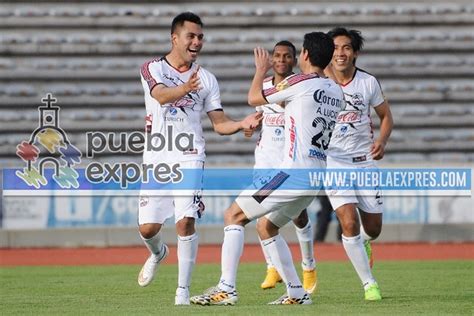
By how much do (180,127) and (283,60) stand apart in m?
2.25

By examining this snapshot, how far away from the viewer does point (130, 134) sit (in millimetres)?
24422

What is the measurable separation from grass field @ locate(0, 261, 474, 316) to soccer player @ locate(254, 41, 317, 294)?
0.90 ft

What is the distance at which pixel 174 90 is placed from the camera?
9398 mm

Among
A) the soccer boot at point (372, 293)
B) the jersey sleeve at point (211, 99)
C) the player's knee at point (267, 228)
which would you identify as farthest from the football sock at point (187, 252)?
the soccer boot at point (372, 293)

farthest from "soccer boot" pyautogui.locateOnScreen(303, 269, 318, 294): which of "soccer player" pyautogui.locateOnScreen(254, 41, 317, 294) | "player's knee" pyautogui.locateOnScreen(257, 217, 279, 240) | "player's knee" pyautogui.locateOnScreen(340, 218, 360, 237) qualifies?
"player's knee" pyautogui.locateOnScreen(257, 217, 279, 240)

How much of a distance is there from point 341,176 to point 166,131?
1834mm

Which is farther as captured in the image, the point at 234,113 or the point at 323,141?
the point at 234,113

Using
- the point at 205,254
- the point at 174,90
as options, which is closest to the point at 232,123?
the point at 174,90

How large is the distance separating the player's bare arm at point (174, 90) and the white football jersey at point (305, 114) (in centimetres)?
58

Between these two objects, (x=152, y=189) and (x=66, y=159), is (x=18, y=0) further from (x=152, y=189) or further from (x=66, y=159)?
(x=152, y=189)

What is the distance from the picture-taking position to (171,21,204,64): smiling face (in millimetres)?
A: 9758

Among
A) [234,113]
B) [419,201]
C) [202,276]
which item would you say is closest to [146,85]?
[202,276]

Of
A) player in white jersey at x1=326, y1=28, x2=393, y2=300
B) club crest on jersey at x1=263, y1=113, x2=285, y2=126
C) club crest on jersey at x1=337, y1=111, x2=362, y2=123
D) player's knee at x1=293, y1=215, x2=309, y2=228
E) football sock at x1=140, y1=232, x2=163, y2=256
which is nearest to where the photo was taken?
football sock at x1=140, y1=232, x2=163, y2=256

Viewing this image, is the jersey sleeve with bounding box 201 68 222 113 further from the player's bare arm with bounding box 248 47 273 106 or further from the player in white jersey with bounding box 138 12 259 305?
the player's bare arm with bounding box 248 47 273 106
